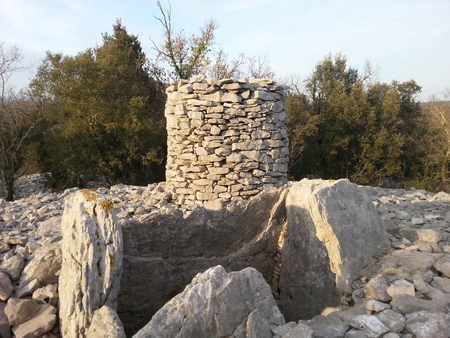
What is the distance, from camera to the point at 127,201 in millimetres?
5602

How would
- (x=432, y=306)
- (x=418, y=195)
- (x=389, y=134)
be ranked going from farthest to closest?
(x=389, y=134) < (x=418, y=195) < (x=432, y=306)

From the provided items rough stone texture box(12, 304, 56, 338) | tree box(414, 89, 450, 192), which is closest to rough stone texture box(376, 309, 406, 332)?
rough stone texture box(12, 304, 56, 338)

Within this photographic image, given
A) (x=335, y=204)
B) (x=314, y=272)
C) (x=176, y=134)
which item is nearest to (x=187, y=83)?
(x=176, y=134)

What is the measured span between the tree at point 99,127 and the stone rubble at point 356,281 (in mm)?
5792

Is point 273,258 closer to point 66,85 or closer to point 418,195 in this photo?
point 418,195

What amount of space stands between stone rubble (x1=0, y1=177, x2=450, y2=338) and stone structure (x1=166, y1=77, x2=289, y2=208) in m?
0.72

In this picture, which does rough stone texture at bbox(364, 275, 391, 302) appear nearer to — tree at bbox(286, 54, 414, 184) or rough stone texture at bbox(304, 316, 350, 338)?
rough stone texture at bbox(304, 316, 350, 338)

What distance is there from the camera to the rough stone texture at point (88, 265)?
10.5 ft

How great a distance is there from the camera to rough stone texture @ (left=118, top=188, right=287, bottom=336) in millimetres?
4301

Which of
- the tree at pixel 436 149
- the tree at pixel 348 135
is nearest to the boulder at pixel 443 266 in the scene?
the tree at pixel 348 135

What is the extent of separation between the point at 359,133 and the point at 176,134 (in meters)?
11.4

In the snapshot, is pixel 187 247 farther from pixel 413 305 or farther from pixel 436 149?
Answer: pixel 436 149

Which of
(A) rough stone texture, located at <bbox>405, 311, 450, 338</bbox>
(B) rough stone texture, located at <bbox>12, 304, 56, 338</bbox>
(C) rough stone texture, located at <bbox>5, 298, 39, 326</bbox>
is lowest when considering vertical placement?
(B) rough stone texture, located at <bbox>12, 304, 56, 338</bbox>

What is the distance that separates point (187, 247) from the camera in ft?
15.3
